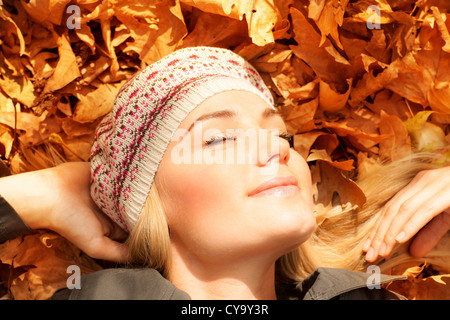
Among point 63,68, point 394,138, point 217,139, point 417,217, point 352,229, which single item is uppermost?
point 63,68

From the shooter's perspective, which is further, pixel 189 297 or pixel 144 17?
pixel 144 17

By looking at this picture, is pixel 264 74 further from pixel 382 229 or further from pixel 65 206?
pixel 65 206

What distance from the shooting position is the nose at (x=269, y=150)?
1.79m

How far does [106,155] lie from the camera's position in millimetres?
2061

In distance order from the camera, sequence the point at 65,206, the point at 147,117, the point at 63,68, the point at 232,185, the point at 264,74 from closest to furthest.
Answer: the point at 232,185 < the point at 147,117 < the point at 65,206 < the point at 63,68 < the point at 264,74

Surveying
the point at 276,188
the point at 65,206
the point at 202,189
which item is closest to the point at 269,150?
the point at 276,188

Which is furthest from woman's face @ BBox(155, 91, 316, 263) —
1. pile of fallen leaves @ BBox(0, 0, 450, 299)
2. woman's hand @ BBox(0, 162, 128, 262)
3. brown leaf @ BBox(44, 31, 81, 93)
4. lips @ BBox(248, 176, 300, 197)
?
brown leaf @ BBox(44, 31, 81, 93)

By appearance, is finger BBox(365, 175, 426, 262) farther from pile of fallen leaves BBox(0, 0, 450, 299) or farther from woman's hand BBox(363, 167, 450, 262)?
pile of fallen leaves BBox(0, 0, 450, 299)

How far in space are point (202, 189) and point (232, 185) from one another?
0.11 metres

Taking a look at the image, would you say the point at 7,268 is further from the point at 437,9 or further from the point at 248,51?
the point at 437,9

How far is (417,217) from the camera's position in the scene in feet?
6.56

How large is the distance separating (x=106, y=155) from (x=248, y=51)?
0.82 metres
